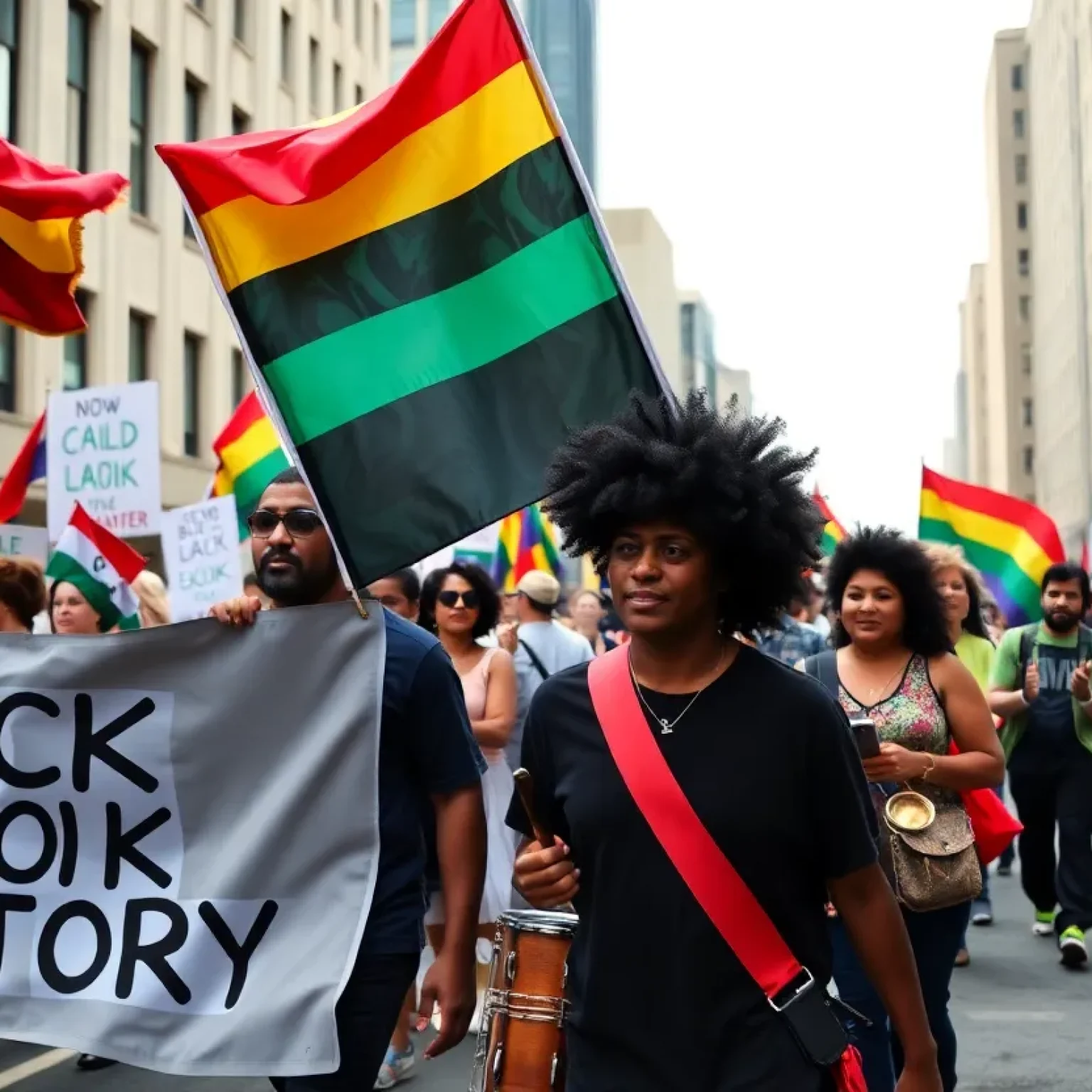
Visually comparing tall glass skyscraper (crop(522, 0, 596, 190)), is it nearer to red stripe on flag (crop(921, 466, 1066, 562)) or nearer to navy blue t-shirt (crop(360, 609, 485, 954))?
red stripe on flag (crop(921, 466, 1066, 562))

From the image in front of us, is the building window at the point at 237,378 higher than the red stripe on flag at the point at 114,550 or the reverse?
higher

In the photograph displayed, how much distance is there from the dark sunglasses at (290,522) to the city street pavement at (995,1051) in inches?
118

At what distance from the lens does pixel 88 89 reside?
2439cm

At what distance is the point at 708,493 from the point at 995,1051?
4552 millimetres

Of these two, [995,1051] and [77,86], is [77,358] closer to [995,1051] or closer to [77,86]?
[77,86]

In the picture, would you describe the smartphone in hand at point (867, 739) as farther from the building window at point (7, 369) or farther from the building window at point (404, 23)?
the building window at point (404, 23)

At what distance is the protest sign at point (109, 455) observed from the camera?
12016 mm

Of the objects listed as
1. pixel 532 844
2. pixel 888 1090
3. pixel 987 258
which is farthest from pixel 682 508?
pixel 987 258

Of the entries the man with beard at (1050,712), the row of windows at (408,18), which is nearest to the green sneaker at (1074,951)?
the man with beard at (1050,712)

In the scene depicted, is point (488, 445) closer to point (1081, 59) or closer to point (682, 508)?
point (682, 508)

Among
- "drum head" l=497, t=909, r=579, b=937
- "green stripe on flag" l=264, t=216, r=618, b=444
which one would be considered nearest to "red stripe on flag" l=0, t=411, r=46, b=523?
"green stripe on flag" l=264, t=216, r=618, b=444

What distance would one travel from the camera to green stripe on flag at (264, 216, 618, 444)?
4.28 meters

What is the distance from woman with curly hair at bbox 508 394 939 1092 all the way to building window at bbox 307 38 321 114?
107ft

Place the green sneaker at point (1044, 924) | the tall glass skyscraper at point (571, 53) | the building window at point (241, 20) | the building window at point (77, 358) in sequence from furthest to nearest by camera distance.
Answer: the tall glass skyscraper at point (571, 53) < the building window at point (241, 20) < the building window at point (77, 358) < the green sneaker at point (1044, 924)
